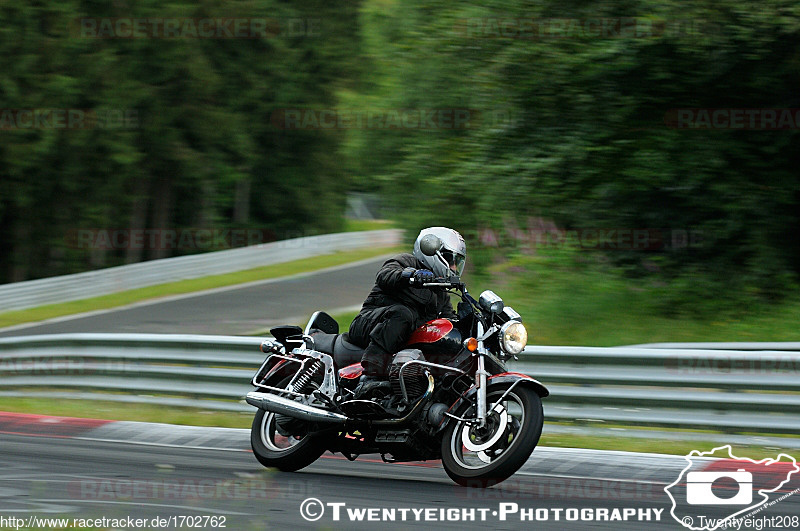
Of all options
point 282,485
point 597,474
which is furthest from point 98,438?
point 597,474

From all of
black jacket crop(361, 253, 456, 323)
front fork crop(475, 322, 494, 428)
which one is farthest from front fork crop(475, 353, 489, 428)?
black jacket crop(361, 253, 456, 323)

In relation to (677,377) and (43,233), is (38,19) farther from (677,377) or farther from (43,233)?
(677,377)

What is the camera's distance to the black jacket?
691 cm

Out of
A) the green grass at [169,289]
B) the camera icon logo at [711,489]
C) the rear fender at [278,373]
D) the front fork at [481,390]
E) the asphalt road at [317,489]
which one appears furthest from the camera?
the green grass at [169,289]

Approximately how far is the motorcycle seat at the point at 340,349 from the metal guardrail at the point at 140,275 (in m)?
17.1

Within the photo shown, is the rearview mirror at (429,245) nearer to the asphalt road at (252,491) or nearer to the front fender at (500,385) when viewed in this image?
the front fender at (500,385)

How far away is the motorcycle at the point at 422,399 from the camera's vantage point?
6.31 metres

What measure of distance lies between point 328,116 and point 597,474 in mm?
28745

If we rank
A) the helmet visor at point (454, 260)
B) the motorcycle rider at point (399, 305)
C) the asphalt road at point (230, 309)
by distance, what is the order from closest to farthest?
the motorcycle rider at point (399, 305) → the helmet visor at point (454, 260) → the asphalt road at point (230, 309)

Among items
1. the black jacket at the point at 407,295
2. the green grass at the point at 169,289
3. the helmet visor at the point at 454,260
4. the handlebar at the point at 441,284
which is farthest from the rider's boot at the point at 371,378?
the green grass at the point at 169,289

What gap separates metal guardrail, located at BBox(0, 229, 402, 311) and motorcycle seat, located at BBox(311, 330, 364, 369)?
56.3 feet

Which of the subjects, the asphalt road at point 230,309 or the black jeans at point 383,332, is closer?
the black jeans at point 383,332

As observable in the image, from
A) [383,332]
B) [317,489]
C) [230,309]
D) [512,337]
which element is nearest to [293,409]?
[317,489]

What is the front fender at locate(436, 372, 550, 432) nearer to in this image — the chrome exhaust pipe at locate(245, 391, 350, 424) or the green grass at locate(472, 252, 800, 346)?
the chrome exhaust pipe at locate(245, 391, 350, 424)
